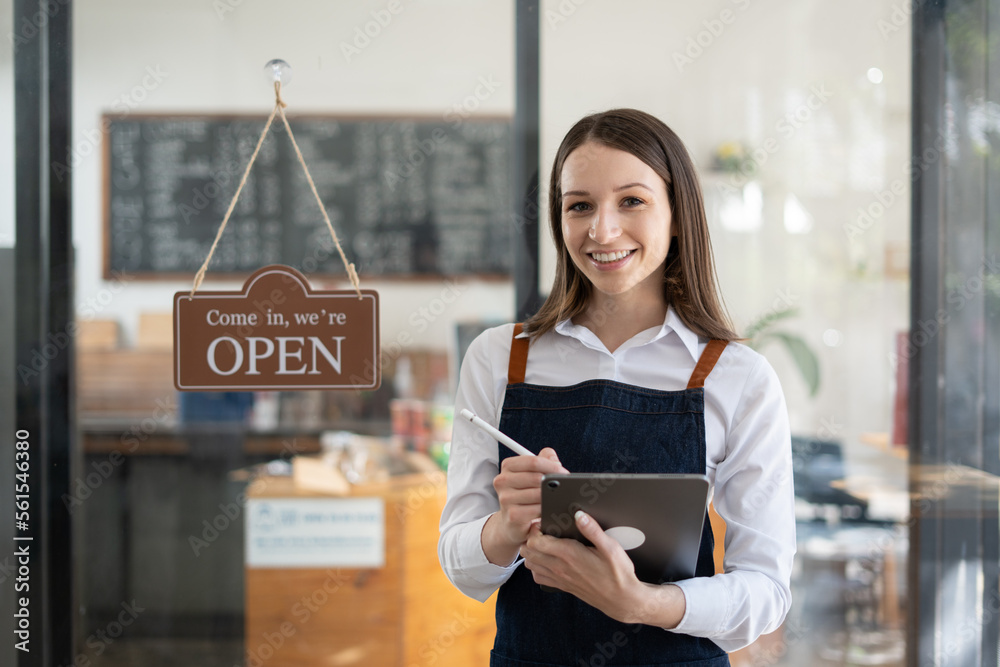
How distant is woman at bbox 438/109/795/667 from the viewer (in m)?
1.06

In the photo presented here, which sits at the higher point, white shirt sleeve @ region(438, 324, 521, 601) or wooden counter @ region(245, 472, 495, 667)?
white shirt sleeve @ region(438, 324, 521, 601)

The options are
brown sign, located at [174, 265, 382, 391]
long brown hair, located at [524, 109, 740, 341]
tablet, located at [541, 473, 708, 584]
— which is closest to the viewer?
tablet, located at [541, 473, 708, 584]

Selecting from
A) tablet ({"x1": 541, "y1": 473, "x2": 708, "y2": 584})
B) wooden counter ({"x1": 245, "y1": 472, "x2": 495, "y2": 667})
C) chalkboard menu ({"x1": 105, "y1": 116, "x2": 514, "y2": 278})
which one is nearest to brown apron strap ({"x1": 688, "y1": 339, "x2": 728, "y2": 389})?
tablet ({"x1": 541, "y1": 473, "x2": 708, "y2": 584})

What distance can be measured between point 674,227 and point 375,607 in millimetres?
1522

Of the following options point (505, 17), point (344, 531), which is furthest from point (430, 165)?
point (344, 531)

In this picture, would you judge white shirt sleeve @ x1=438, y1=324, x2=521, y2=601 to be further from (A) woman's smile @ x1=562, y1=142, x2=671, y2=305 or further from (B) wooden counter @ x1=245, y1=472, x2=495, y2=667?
(B) wooden counter @ x1=245, y1=472, x2=495, y2=667

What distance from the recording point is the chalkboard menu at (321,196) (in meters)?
2.98

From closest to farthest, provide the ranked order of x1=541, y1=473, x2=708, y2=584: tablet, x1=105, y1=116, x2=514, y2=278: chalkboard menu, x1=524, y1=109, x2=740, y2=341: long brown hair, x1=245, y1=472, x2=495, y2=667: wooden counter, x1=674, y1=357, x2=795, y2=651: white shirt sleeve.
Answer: x1=541, y1=473, x2=708, y2=584: tablet < x1=674, y1=357, x2=795, y2=651: white shirt sleeve < x1=524, y1=109, x2=740, y2=341: long brown hair < x1=245, y1=472, x2=495, y2=667: wooden counter < x1=105, y1=116, x2=514, y2=278: chalkboard menu

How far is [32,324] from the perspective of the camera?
171cm

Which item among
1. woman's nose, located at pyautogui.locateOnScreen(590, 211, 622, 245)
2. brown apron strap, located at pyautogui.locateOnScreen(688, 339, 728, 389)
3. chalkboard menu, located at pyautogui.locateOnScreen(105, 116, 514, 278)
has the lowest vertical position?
brown apron strap, located at pyautogui.locateOnScreen(688, 339, 728, 389)

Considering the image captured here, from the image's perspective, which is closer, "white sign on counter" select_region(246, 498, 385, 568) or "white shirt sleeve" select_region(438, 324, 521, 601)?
"white shirt sleeve" select_region(438, 324, 521, 601)

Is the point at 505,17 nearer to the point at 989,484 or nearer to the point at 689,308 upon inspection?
the point at 689,308

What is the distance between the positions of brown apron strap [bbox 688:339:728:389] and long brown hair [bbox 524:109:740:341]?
0.05ft

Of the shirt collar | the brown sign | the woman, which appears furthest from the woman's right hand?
the brown sign
